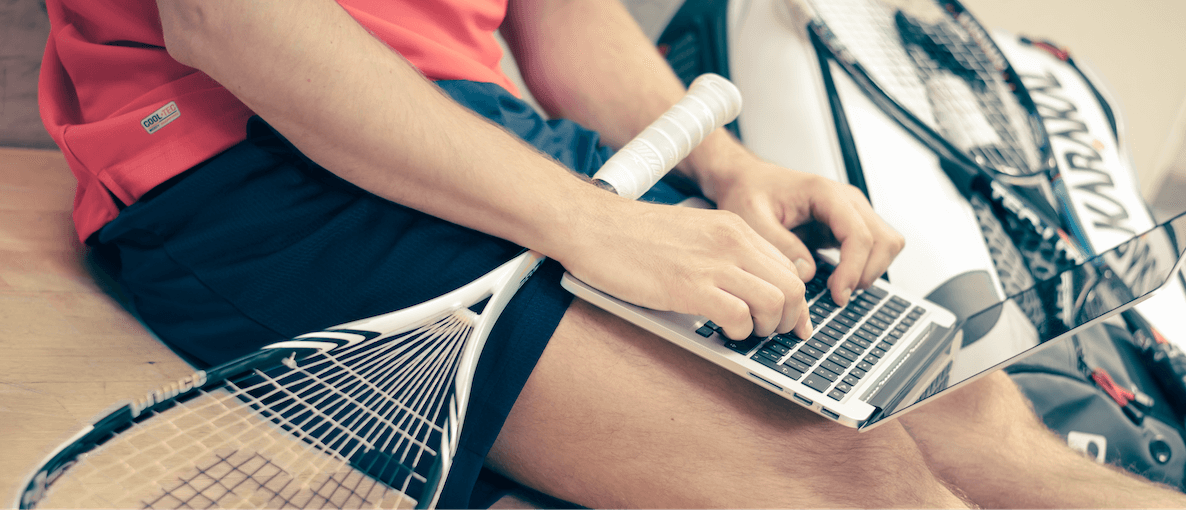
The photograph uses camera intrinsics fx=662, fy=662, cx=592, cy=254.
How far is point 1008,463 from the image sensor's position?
2.28 ft

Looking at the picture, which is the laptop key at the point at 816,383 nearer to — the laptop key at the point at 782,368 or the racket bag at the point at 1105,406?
the laptop key at the point at 782,368

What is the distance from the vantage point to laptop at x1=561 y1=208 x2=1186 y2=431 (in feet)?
1.74

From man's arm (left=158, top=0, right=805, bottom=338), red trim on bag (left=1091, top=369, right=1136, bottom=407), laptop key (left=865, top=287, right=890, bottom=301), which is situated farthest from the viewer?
red trim on bag (left=1091, top=369, right=1136, bottom=407)

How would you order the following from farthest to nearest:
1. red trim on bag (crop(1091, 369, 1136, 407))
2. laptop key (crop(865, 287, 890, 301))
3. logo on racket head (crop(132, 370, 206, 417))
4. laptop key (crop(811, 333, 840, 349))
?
1. red trim on bag (crop(1091, 369, 1136, 407))
2. laptop key (crop(865, 287, 890, 301))
3. laptop key (crop(811, 333, 840, 349))
4. logo on racket head (crop(132, 370, 206, 417))

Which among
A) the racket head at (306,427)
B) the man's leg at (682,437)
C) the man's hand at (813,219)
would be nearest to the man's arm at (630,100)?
the man's hand at (813,219)

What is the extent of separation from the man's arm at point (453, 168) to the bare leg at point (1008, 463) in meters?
0.28

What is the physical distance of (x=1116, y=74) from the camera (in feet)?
6.70

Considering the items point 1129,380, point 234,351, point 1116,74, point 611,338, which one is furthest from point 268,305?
point 1116,74

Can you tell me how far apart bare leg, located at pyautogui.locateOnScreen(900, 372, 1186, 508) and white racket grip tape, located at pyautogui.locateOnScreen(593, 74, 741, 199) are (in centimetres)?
37

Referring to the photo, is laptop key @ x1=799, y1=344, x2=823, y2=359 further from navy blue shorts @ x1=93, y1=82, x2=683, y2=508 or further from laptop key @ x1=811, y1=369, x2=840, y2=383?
navy blue shorts @ x1=93, y1=82, x2=683, y2=508

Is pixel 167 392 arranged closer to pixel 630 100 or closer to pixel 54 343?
pixel 54 343

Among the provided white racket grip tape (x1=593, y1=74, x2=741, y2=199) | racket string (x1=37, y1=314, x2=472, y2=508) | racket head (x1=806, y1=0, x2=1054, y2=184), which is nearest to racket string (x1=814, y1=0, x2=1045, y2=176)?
racket head (x1=806, y1=0, x2=1054, y2=184)

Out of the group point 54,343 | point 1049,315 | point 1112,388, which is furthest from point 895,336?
point 54,343

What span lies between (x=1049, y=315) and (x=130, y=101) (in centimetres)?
89
